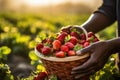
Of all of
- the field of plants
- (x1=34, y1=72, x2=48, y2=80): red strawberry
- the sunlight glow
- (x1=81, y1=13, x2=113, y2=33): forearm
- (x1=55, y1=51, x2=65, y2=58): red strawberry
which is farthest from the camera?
the sunlight glow

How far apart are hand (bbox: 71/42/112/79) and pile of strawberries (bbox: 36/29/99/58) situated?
12cm

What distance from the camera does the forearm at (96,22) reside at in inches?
189

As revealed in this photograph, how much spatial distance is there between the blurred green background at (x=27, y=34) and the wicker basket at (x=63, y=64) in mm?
633

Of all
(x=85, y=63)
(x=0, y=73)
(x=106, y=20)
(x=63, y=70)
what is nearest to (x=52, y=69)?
(x=63, y=70)

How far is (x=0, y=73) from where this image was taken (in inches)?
183

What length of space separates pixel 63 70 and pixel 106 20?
4.51ft

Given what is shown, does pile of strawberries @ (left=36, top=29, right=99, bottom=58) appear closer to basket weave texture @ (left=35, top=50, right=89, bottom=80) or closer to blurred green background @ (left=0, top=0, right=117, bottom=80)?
basket weave texture @ (left=35, top=50, right=89, bottom=80)

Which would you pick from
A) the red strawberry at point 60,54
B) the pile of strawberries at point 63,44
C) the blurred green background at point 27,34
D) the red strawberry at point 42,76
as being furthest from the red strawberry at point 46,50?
the blurred green background at point 27,34

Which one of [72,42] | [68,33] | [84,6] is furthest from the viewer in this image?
[84,6]

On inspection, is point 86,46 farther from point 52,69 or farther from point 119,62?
point 119,62

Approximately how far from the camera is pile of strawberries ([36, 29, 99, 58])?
3.83 meters

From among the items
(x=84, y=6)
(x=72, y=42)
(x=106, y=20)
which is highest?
(x=84, y=6)

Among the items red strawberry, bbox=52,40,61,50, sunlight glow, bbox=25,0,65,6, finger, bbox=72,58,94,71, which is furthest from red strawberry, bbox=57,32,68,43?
sunlight glow, bbox=25,0,65,6

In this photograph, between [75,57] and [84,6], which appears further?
[84,6]
